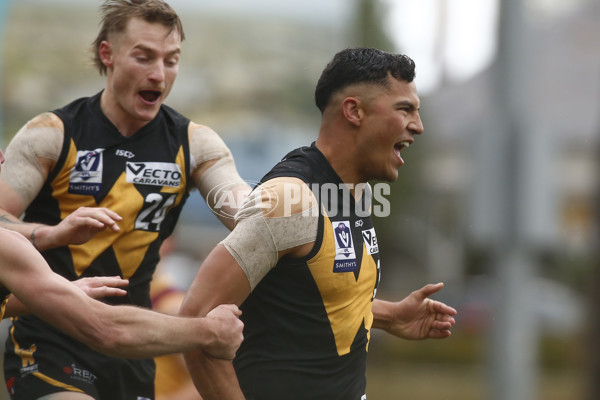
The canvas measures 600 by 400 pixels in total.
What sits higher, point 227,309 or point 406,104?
point 406,104

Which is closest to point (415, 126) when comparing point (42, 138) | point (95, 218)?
point (95, 218)

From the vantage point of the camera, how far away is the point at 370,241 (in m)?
4.31

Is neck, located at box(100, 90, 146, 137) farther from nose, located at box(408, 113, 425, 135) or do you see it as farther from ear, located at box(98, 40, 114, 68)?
nose, located at box(408, 113, 425, 135)

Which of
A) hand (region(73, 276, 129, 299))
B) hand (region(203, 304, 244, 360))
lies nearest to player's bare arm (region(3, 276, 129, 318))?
hand (region(73, 276, 129, 299))

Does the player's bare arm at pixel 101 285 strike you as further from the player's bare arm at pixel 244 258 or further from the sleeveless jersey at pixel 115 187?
the sleeveless jersey at pixel 115 187

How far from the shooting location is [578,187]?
28047 mm

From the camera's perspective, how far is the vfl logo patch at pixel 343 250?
4008 millimetres

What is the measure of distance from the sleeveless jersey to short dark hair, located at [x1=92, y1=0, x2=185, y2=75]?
0.43 m

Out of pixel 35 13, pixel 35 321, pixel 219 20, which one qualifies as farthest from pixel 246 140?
pixel 35 321

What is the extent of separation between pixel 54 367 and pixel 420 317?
1.96 m

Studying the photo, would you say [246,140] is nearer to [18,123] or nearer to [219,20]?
[219,20]

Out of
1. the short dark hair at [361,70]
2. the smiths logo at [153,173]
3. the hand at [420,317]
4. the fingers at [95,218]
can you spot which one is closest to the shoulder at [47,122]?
the smiths logo at [153,173]

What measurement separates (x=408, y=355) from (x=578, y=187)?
10.5 metres

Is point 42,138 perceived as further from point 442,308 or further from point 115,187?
point 442,308
